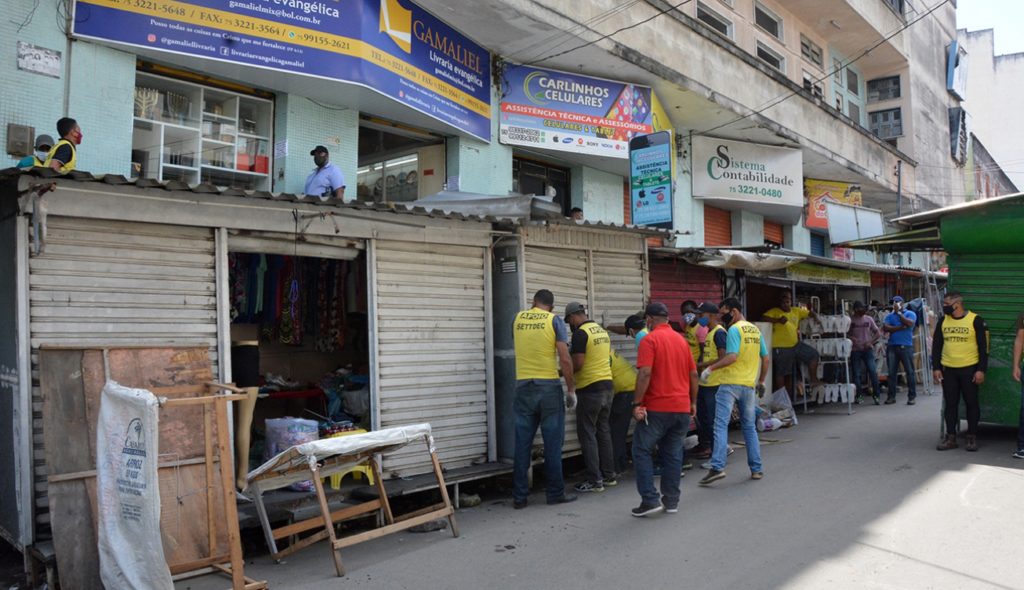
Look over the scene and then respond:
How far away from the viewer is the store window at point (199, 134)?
26.8 feet

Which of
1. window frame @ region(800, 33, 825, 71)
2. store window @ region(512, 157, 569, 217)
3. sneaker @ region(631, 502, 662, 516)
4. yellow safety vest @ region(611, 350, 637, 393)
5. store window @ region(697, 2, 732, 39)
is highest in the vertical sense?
window frame @ region(800, 33, 825, 71)

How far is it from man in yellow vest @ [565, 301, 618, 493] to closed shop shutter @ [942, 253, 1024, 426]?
4.87m

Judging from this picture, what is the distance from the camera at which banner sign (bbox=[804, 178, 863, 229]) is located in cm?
2103

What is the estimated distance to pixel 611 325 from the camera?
356 inches

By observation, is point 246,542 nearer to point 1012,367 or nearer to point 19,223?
point 19,223

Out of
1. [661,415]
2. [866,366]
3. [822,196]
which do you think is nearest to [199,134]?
[661,415]

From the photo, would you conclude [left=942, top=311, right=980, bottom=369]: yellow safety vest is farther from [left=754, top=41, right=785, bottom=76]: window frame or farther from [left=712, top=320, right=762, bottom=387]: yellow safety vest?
[left=754, top=41, right=785, bottom=76]: window frame

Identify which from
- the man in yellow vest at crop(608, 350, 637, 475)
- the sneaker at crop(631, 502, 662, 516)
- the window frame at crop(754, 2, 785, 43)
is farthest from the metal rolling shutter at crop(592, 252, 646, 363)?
the window frame at crop(754, 2, 785, 43)

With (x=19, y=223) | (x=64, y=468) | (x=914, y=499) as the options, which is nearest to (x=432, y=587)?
(x=64, y=468)

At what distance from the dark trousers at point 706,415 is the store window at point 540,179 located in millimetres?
5086

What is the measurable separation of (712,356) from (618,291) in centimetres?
142

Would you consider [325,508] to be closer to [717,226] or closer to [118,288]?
[118,288]

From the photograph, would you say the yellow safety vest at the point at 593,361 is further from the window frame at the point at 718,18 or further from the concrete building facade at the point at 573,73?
the window frame at the point at 718,18

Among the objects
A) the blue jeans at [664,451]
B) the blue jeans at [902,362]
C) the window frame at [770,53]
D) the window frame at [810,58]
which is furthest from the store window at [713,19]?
the blue jeans at [664,451]
